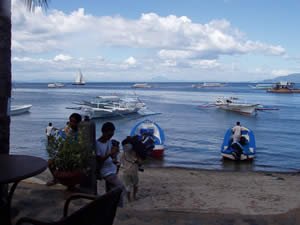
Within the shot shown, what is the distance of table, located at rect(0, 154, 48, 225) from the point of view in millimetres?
3072

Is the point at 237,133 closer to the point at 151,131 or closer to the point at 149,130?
the point at 151,131

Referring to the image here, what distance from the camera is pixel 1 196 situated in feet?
12.9

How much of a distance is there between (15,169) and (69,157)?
119 cm

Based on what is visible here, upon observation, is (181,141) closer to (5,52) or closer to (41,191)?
(41,191)

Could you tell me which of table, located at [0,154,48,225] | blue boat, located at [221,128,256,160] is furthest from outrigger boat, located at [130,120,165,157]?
table, located at [0,154,48,225]

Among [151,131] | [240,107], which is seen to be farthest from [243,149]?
[240,107]

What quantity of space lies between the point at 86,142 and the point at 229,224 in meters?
2.48

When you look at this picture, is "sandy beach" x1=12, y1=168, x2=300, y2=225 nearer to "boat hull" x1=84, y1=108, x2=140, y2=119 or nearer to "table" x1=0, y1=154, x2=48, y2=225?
"table" x1=0, y1=154, x2=48, y2=225

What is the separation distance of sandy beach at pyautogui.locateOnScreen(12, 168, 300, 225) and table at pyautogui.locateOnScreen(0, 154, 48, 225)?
0.67 metres

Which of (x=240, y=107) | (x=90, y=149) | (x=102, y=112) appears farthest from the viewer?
(x=240, y=107)

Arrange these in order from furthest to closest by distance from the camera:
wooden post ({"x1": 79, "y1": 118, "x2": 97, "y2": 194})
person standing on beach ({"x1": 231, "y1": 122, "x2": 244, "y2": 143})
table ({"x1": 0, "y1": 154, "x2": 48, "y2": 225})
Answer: person standing on beach ({"x1": 231, "y1": 122, "x2": 244, "y2": 143})
wooden post ({"x1": 79, "y1": 118, "x2": 97, "y2": 194})
table ({"x1": 0, "y1": 154, "x2": 48, "y2": 225})

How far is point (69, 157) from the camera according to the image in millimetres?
4469

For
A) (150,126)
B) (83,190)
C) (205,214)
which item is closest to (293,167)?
(150,126)

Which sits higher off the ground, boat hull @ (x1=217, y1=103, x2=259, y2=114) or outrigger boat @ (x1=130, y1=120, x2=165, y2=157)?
boat hull @ (x1=217, y1=103, x2=259, y2=114)
